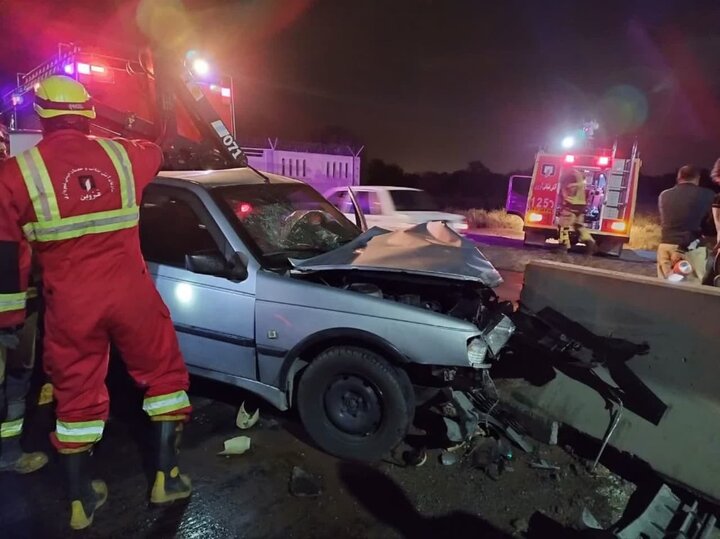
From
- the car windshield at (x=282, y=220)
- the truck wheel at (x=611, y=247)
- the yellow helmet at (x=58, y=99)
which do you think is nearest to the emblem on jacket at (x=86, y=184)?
the yellow helmet at (x=58, y=99)

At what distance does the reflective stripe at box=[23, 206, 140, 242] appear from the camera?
254 centimetres

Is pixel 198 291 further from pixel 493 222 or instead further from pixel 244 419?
pixel 493 222

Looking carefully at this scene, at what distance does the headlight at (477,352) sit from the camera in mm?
3191

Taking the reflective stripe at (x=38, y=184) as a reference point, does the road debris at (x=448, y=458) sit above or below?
below

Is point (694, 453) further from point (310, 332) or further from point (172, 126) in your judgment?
point (172, 126)

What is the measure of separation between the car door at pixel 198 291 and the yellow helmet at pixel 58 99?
47.1 inches

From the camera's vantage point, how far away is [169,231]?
397 centimetres

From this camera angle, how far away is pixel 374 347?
3344 millimetres

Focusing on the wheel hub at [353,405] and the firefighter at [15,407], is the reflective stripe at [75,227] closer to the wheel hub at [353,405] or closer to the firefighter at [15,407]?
the firefighter at [15,407]

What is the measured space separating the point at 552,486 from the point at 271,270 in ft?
6.96

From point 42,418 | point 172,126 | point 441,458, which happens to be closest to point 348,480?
point 441,458

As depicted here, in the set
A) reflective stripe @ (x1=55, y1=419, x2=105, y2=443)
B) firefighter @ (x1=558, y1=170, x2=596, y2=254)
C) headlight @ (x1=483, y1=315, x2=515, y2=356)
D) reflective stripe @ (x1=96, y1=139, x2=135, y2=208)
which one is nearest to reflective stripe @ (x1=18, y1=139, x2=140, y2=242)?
reflective stripe @ (x1=96, y1=139, x2=135, y2=208)

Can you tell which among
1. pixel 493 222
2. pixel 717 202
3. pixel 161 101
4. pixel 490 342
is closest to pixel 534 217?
pixel 493 222

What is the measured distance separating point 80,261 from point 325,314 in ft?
4.52
